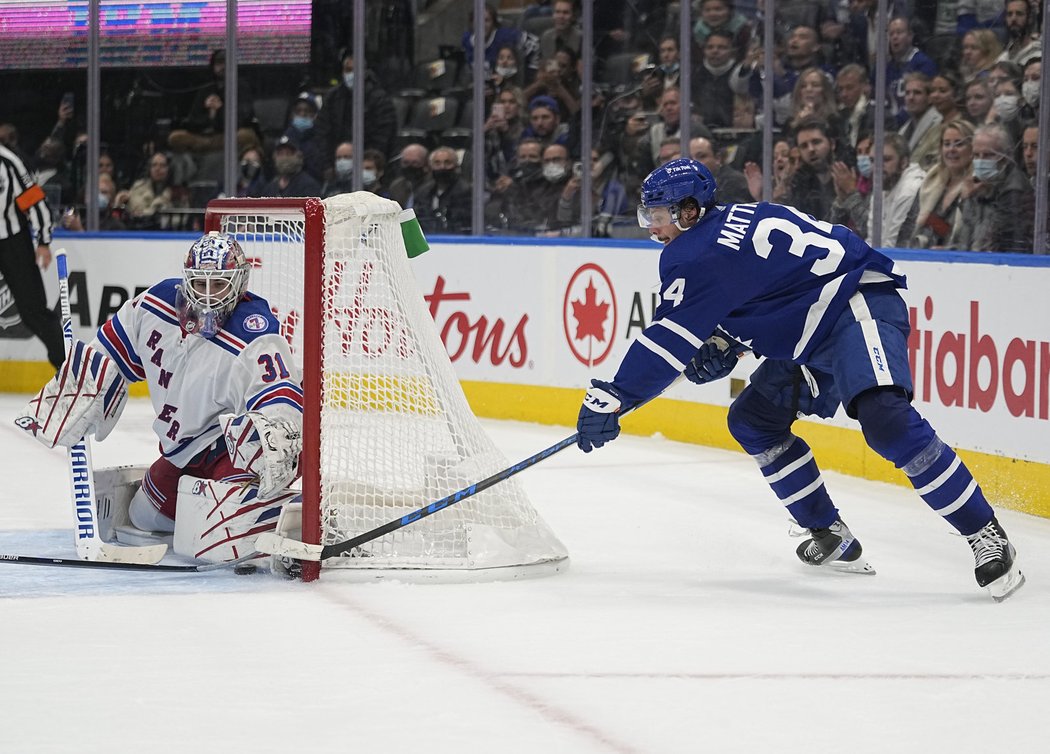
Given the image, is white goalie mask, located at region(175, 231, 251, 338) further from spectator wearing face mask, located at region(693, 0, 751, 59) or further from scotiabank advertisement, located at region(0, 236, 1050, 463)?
spectator wearing face mask, located at region(693, 0, 751, 59)

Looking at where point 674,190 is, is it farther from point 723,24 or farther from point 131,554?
point 723,24

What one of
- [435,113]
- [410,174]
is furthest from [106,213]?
[435,113]

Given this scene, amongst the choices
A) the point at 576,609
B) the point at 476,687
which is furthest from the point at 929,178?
the point at 476,687

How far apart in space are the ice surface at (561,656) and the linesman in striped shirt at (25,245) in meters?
3.17

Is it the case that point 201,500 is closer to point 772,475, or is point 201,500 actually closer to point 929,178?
point 772,475

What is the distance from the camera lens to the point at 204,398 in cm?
392

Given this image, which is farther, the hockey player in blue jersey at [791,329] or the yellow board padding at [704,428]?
the yellow board padding at [704,428]

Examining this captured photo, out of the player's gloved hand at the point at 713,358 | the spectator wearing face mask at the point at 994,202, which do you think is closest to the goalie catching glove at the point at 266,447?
the player's gloved hand at the point at 713,358

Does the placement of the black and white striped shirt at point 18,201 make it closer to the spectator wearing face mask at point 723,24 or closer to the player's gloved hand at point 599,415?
the spectator wearing face mask at point 723,24

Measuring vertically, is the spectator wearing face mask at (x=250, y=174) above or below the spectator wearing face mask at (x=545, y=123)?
below

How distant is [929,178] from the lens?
603 cm

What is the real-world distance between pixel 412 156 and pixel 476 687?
5447mm

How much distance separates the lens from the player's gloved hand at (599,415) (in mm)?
3510

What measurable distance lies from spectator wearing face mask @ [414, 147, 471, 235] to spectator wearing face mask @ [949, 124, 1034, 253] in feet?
8.75
